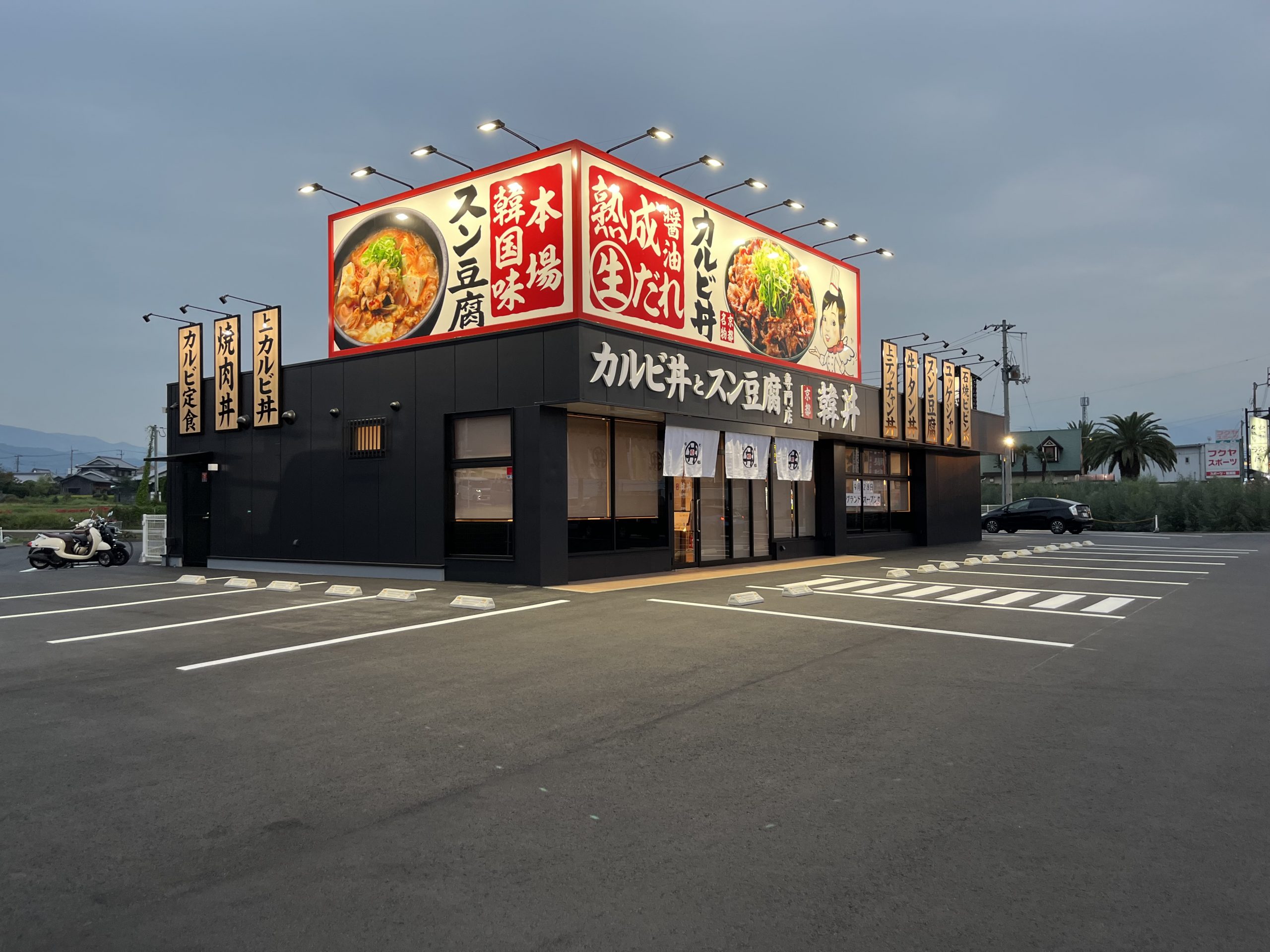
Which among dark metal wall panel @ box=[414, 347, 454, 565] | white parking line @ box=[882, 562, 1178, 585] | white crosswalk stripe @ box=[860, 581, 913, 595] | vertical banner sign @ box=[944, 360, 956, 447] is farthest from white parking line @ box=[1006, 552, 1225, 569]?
dark metal wall panel @ box=[414, 347, 454, 565]

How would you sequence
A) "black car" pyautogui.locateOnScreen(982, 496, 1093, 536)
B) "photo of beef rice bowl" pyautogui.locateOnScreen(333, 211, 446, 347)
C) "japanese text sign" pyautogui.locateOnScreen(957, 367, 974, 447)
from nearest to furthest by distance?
"photo of beef rice bowl" pyautogui.locateOnScreen(333, 211, 446, 347)
"japanese text sign" pyautogui.locateOnScreen(957, 367, 974, 447)
"black car" pyautogui.locateOnScreen(982, 496, 1093, 536)

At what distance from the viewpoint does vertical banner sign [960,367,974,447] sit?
27.0 meters

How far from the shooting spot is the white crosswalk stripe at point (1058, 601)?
11.1 m

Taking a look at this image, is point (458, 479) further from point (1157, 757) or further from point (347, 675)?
point (1157, 757)

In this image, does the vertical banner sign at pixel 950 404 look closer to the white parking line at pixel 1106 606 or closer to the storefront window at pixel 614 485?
the storefront window at pixel 614 485

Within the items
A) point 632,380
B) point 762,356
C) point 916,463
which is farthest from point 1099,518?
point 632,380

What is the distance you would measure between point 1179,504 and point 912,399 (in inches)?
864

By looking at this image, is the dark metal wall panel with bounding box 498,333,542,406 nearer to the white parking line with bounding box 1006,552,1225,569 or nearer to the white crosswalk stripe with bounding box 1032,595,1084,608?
the white crosswalk stripe with bounding box 1032,595,1084,608

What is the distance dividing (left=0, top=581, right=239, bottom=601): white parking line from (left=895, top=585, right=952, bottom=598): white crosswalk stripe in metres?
13.0

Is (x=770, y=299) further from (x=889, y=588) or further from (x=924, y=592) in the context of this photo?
(x=924, y=592)

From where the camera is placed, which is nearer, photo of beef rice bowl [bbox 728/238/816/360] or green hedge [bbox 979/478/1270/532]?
photo of beef rice bowl [bbox 728/238/816/360]

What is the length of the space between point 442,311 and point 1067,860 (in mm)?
14480

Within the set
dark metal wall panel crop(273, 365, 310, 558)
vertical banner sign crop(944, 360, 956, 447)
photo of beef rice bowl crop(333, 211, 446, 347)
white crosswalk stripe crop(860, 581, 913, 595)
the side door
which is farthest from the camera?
the side door

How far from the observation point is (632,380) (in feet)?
47.6
